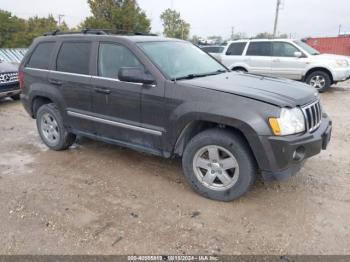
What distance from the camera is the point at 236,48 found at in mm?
11258

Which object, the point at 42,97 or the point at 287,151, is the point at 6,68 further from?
the point at 287,151

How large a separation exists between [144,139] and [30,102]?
2.45 m

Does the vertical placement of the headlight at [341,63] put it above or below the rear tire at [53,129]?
above

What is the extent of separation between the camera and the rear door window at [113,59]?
12.9 ft

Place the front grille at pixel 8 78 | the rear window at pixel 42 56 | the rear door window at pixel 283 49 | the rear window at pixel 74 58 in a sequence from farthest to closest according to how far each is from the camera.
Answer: the rear door window at pixel 283 49 < the front grille at pixel 8 78 < the rear window at pixel 42 56 < the rear window at pixel 74 58

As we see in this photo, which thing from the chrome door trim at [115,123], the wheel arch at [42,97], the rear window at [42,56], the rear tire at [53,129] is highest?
the rear window at [42,56]

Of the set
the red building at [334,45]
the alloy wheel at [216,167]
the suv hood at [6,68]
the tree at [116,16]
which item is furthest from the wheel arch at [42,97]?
the red building at [334,45]

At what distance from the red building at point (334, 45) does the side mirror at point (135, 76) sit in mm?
27731

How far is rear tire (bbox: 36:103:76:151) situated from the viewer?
16.1ft

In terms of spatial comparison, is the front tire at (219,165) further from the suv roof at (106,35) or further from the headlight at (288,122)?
the suv roof at (106,35)

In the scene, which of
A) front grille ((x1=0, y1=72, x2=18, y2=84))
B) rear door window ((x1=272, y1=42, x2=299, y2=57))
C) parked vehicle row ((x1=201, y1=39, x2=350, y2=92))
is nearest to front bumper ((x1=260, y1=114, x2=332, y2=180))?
parked vehicle row ((x1=201, y1=39, x2=350, y2=92))

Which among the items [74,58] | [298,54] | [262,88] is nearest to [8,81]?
[74,58]

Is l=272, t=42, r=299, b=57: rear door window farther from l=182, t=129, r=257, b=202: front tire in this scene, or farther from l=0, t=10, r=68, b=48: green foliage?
l=0, t=10, r=68, b=48: green foliage

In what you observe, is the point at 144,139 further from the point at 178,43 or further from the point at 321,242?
the point at 321,242
